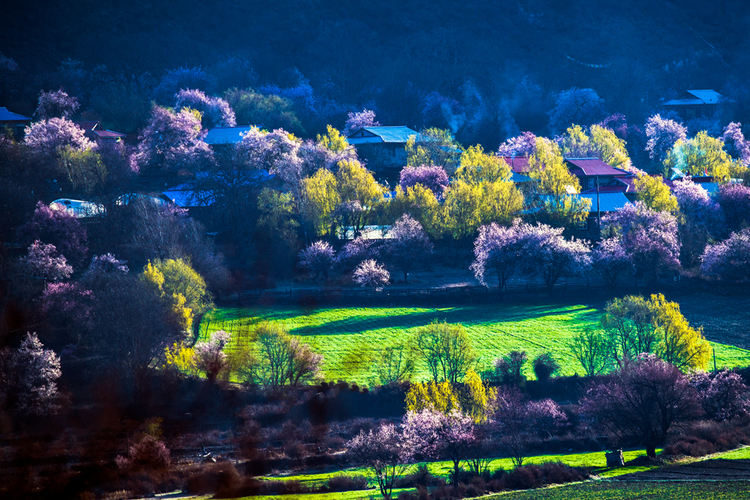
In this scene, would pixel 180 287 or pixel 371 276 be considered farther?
pixel 371 276

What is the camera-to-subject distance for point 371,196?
211 ft

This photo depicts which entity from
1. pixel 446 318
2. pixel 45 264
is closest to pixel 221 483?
pixel 446 318

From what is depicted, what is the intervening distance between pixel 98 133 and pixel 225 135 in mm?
12921

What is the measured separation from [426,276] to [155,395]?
25.0 m

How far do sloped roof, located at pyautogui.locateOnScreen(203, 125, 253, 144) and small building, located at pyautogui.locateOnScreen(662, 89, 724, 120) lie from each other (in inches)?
2548

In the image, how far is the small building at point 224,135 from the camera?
3105 inches

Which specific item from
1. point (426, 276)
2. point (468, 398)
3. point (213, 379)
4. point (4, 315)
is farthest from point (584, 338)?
point (4, 315)

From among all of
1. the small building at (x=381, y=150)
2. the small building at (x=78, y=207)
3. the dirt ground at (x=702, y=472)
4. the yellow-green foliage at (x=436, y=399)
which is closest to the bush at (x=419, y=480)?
the yellow-green foliage at (x=436, y=399)

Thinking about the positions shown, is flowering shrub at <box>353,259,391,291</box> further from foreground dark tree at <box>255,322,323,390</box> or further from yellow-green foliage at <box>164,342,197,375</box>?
yellow-green foliage at <box>164,342,197,375</box>

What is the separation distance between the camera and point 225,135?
266 ft

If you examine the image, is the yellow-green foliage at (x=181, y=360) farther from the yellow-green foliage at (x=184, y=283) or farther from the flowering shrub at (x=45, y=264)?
the flowering shrub at (x=45, y=264)

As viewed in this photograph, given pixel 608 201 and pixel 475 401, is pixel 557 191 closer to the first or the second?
pixel 608 201

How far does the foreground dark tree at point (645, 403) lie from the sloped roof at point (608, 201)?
1254 inches

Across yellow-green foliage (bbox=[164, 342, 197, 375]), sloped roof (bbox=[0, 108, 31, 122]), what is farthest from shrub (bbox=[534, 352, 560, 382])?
sloped roof (bbox=[0, 108, 31, 122])
